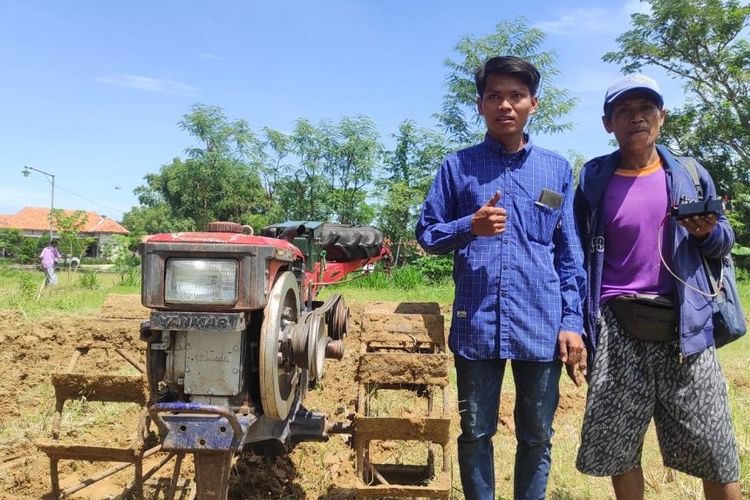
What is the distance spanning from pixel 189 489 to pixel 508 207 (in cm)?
219

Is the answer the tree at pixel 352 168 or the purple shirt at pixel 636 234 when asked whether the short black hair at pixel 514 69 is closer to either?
the purple shirt at pixel 636 234

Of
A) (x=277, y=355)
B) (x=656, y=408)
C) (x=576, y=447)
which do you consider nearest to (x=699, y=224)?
(x=656, y=408)

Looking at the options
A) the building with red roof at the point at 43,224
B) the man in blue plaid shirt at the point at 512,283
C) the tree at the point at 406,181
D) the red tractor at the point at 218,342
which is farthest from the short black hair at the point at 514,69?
the building with red roof at the point at 43,224

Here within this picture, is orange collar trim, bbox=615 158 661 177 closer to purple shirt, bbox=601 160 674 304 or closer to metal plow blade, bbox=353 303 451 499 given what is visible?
purple shirt, bbox=601 160 674 304

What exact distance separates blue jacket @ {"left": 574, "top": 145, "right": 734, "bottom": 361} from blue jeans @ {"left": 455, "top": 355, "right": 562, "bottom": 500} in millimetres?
322

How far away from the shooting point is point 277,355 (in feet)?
7.16

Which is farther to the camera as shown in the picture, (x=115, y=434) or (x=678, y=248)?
(x=115, y=434)

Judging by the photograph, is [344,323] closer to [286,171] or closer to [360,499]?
[360,499]

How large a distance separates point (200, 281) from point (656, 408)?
74.2 inches

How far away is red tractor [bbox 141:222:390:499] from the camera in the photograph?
76.4 inches

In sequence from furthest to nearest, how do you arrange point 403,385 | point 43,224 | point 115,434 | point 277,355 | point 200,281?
point 43,224
point 115,434
point 403,385
point 277,355
point 200,281

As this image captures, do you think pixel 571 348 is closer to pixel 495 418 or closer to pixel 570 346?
pixel 570 346

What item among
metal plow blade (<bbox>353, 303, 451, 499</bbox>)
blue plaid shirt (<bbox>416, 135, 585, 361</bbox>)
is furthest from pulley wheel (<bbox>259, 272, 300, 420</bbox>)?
blue plaid shirt (<bbox>416, 135, 585, 361</bbox>)

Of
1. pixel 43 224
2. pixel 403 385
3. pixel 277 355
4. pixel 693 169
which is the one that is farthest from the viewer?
pixel 43 224
